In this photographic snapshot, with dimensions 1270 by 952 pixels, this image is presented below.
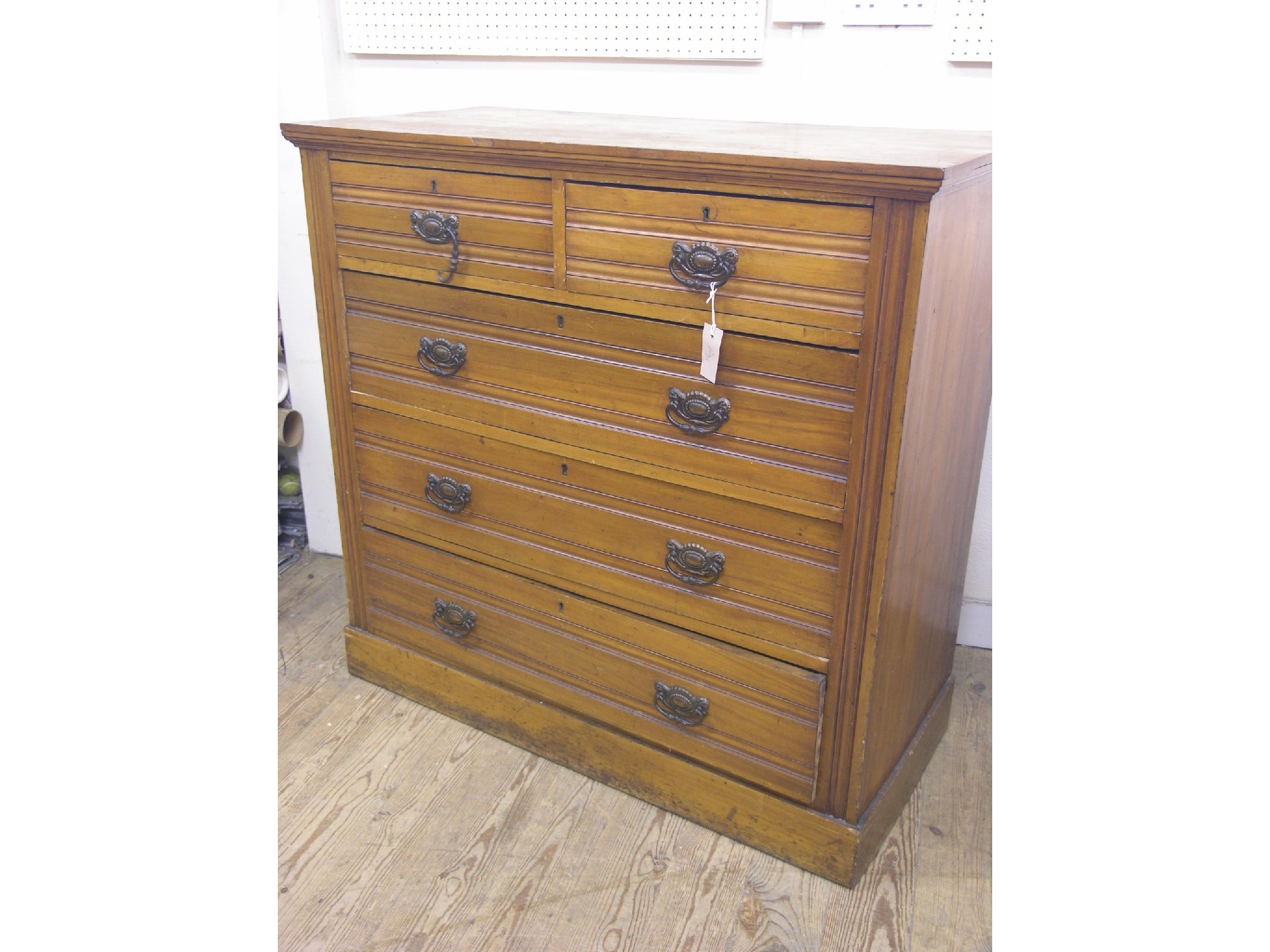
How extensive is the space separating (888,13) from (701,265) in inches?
35.9

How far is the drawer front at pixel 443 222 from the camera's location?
1.76 m

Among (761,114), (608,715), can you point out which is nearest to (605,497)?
(608,715)

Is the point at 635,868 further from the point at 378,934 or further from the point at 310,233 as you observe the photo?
the point at 310,233

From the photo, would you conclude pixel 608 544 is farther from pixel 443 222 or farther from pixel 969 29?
pixel 969 29

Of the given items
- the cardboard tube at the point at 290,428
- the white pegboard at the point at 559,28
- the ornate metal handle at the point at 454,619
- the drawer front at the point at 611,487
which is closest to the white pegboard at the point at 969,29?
the white pegboard at the point at 559,28

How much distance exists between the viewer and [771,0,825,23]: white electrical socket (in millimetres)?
2117

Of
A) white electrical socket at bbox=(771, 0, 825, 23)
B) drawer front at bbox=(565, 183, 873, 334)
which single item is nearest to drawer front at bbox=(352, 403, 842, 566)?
drawer front at bbox=(565, 183, 873, 334)

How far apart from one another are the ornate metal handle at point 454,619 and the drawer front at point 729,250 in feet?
2.62

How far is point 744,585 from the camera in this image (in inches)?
68.7

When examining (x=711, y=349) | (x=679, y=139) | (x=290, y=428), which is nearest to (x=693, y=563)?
(x=711, y=349)

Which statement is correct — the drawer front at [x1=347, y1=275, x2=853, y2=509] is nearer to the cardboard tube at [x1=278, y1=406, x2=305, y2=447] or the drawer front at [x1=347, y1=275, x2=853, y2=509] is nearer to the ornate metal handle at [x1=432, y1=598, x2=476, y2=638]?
the ornate metal handle at [x1=432, y1=598, x2=476, y2=638]

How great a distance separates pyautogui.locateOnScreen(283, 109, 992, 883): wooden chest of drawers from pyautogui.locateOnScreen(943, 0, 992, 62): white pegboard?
29 cm

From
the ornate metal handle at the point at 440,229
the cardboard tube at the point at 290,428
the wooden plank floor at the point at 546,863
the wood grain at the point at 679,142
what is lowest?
the wooden plank floor at the point at 546,863

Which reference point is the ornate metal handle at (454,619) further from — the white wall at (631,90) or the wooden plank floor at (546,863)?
the white wall at (631,90)
